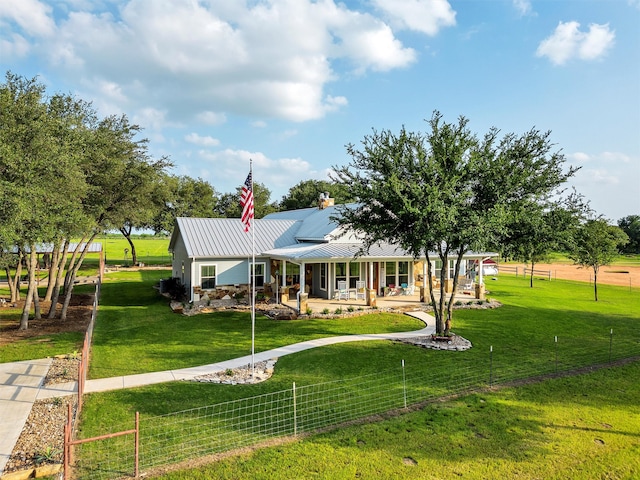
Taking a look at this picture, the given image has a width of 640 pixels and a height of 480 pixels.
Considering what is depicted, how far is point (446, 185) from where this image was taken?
13789 mm

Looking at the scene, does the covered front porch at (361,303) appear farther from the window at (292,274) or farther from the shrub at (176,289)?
the shrub at (176,289)

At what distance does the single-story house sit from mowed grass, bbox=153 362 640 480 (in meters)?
12.3

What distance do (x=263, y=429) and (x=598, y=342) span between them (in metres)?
14.8

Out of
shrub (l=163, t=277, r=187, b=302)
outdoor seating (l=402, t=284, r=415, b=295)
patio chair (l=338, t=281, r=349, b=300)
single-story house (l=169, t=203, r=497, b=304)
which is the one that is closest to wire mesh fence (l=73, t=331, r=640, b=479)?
single-story house (l=169, t=203, r=497, b=304)

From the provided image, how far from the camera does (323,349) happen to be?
46.6 ft

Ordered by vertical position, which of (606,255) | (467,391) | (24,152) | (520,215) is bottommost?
(467,391)

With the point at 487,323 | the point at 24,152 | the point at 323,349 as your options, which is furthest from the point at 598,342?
the point at 24,152

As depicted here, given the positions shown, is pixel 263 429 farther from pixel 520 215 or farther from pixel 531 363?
pixel 520 215

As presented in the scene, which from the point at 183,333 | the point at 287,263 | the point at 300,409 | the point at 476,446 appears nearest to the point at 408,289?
the point at 287,263

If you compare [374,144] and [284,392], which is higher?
[374,144]

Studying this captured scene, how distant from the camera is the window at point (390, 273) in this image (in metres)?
25.4

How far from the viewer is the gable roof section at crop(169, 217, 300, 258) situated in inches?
918

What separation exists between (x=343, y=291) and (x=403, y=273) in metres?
4.79

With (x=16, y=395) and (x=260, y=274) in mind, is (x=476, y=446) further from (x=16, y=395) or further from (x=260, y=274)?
(x=260, y=274)
